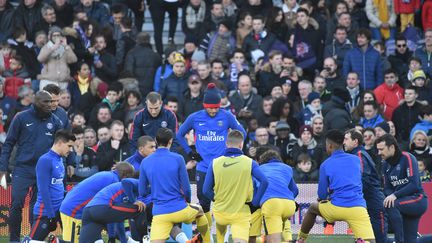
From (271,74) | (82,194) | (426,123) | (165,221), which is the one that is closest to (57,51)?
(271,74)

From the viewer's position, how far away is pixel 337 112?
21734mm

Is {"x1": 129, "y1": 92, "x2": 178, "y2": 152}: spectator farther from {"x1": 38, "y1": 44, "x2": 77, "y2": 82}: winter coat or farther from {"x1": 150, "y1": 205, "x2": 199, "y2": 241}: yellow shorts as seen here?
{"x1": 38, "y1": 44, "x2": 77, "y2": 82}: winter coat

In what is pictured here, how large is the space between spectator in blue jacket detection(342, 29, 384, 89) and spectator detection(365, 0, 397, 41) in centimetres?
153

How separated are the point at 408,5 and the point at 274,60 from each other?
11.9 feet

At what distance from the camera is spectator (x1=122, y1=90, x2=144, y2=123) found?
22141 millimetres

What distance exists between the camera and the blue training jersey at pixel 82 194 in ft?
51.9

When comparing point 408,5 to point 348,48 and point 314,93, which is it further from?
point 314,93

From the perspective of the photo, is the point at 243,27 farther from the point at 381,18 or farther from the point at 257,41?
the point at 381,18

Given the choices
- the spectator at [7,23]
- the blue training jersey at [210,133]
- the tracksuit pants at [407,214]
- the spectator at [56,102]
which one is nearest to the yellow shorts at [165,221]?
the blue training jersey at [210,133]

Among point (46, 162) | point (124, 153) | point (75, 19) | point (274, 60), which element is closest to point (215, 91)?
point (46, 162)

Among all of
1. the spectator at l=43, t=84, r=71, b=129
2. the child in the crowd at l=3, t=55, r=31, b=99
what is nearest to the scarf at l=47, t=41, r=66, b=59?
the child in the crowd at l=3, t=55, r=31, b=99

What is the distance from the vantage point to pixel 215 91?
17.2 meters

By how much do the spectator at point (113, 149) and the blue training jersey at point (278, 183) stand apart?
5.09m

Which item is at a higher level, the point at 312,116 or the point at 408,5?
the point at 408,5
